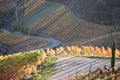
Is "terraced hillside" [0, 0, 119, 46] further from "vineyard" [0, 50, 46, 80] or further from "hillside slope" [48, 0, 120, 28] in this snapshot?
"vineyard" [0, 50, 46, 80]

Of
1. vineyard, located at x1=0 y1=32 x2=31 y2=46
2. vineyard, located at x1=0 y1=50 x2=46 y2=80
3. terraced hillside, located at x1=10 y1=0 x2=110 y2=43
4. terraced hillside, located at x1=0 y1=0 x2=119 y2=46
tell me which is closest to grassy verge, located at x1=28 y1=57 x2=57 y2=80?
vineyard, located at x1=0 y1=50 x2=46 y2=80

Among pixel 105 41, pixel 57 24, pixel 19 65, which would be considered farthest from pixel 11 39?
pixel 19 65

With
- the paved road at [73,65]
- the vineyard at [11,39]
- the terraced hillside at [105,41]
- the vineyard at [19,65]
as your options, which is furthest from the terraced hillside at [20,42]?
the vineyard at [19,65]

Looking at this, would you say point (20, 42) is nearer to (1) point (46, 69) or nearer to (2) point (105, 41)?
(2) point (105, 41)

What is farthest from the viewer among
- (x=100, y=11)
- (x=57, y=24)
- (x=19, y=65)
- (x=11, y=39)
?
(x=57, y=24)

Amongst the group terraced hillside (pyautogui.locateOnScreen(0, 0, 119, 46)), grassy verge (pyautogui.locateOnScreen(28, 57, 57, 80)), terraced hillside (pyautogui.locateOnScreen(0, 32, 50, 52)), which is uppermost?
terraced hillside (pyautogui.locateOnScreen(0, 0, 119, 46))

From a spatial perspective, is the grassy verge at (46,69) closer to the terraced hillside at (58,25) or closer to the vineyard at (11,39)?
the terraced hillside at (58,25)
